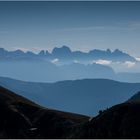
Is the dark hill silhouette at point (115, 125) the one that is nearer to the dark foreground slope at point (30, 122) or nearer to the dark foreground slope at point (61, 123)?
the dark foreground slope at point (61, 123)

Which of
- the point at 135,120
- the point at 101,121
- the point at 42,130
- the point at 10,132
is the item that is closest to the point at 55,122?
the point at 42,130

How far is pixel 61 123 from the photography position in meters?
167

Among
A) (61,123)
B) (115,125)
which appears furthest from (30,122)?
(115,125)

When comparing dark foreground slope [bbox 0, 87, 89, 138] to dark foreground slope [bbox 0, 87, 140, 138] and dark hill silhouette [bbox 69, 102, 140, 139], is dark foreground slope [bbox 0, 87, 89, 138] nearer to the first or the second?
dark foreground slope [bbox 0, 87, 140, 138]

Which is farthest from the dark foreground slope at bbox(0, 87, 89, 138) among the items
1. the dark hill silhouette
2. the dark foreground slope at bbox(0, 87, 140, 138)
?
the dark hill silhouette

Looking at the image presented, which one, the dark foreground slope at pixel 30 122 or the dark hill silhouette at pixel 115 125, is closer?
the dark hill silhouette at pixel 115 125

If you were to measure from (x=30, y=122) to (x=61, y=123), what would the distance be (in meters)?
14.7

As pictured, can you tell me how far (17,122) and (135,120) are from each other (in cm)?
5775

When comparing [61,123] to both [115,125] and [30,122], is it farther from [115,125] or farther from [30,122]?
[115,125]

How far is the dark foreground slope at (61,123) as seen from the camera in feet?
449

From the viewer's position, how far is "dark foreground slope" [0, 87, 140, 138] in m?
137

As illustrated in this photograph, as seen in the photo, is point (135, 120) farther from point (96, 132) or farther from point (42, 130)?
point (42, 130)

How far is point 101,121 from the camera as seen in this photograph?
144 m

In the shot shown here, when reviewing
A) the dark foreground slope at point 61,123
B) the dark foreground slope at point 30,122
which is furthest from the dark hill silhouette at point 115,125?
the dark foreground slope at point 30,122
